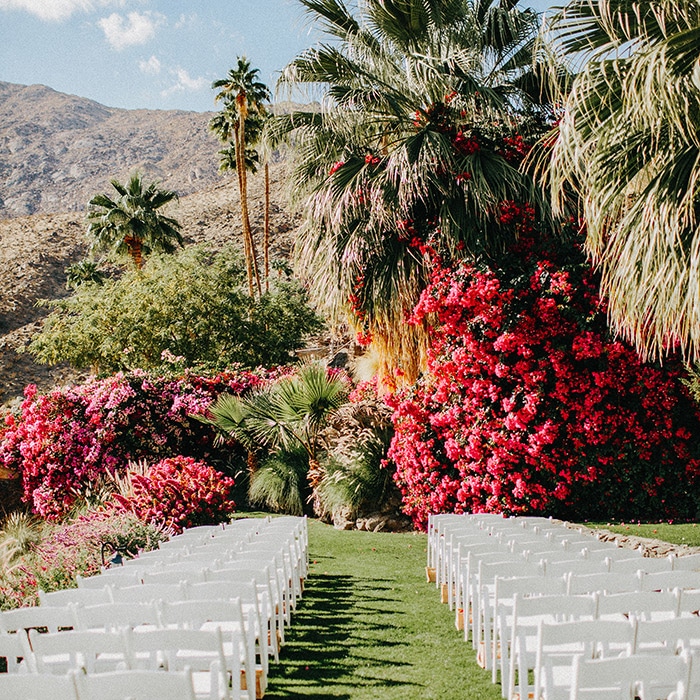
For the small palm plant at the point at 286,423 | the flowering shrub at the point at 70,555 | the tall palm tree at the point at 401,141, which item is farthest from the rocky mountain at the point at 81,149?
the flowering shrub at the point at 70,555

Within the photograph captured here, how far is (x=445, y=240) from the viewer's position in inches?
509

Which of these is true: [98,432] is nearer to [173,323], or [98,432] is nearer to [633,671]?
[173,323]

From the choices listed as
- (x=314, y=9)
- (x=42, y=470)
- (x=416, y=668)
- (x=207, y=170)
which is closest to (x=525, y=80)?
(x=314, y=9)

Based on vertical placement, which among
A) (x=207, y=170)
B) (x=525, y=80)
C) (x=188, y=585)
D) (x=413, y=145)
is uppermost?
(x=207, y=170)

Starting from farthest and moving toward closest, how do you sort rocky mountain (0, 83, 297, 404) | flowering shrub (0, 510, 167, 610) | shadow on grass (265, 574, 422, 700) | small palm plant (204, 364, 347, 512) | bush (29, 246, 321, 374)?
1. rocky mountain (0, 83, 297, 404)
2. bush (29, 246, 321, 374)
3. small palm plant (204, 364, 347, 512)
4. flowering shrub (0, 510, 167, 610)
5. shadow on grass (265, 574, 422, 700)

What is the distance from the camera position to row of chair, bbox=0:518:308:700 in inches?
161

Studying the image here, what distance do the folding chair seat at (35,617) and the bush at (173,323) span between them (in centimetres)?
2023

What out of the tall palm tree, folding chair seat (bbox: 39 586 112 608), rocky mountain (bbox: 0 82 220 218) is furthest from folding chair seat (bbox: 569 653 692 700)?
rocky mountain (bbox: 0 82 220 218)

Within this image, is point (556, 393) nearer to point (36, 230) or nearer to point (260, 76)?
point (260, 76)

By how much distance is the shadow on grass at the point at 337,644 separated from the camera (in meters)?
5.82

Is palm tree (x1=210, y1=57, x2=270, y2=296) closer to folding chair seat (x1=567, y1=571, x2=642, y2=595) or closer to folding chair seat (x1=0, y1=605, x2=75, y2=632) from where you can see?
folding chair seat (x1=0, y1=605, x2=75, y2=632)

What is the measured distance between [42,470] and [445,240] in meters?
11.0

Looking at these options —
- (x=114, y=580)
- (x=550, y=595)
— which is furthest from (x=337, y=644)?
(x=550, y=595)

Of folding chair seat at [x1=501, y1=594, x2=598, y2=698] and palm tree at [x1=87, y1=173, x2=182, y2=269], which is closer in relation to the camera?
folding chair seat at [x1=501, y1=594, x2=598, y2=698]
